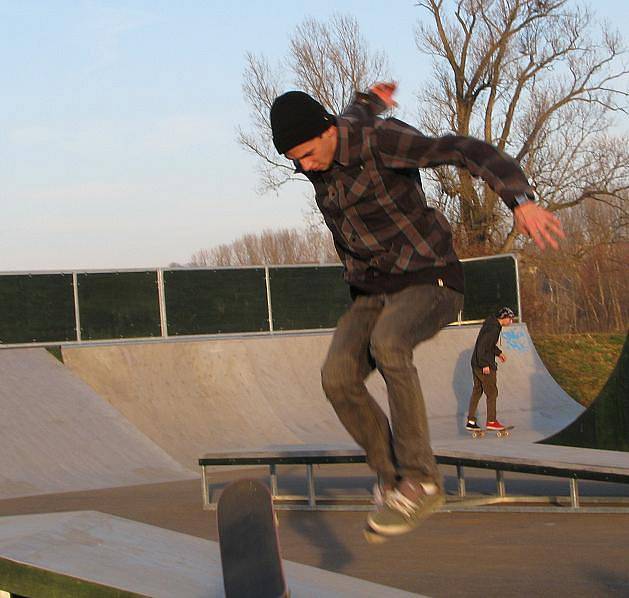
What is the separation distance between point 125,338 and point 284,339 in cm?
323

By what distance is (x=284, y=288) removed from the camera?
21.7 m

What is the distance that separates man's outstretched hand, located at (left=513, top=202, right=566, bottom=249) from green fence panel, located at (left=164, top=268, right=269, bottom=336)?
55.4 feet

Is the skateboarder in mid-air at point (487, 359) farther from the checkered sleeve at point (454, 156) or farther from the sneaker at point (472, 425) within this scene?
A: the checkered sleeve at point (454, 156)

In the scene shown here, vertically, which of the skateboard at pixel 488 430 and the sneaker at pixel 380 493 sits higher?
the sneaker at pixel 380 493

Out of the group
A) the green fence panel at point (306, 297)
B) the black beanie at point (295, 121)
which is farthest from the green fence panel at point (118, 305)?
the black beanie at point (295, 121)

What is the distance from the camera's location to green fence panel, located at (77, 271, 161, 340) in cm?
1975

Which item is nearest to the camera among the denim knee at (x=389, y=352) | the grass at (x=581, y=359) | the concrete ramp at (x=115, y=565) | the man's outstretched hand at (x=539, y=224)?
the man's outstretched hand at (x=539, y=224)

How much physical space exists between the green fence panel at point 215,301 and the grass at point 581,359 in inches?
279

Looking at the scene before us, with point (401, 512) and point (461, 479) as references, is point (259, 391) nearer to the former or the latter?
point (461, 479)

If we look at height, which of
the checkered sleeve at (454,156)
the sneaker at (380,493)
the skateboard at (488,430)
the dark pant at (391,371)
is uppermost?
the checkered sleeve at (454,156)

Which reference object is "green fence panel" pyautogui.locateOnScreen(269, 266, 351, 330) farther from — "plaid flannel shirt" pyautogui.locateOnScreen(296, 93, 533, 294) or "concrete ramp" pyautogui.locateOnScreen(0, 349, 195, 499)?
"plaid flannel shirt" pyautogui.locateOnScreen(296, 93, 533, 294)

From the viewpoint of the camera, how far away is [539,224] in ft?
12.4

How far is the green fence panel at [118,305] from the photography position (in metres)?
19.8

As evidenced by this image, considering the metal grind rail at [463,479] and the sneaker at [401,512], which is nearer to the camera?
the sneaker at [401,512]
